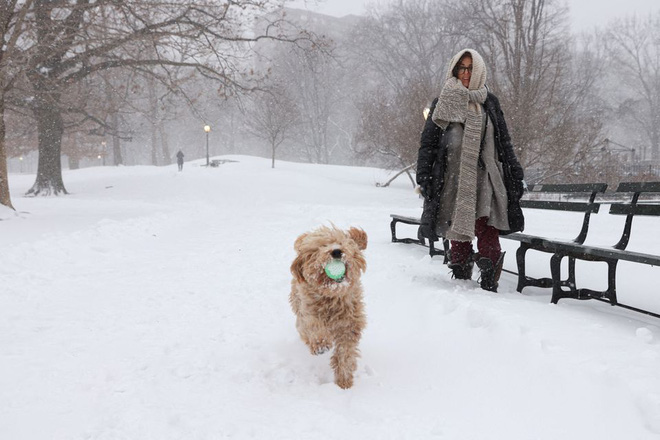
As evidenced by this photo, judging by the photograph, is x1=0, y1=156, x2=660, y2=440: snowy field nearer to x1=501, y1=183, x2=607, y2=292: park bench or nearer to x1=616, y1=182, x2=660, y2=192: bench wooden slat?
x1=501, y1=183, x2=607, y2=292: park bench

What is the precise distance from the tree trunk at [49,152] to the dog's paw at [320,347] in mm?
16223

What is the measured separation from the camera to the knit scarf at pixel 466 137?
4.03 m

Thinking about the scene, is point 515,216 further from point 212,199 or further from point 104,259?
point 212,199

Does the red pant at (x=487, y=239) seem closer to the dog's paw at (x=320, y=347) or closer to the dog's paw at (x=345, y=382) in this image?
the dog's paw at (x=320, y=347)

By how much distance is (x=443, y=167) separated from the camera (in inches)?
166

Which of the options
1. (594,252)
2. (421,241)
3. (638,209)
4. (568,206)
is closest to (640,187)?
(638,209)

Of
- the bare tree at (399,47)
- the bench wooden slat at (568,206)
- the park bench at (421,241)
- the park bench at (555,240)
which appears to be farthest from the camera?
the bare tree at (399,47)

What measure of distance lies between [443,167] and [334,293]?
205 centimetres

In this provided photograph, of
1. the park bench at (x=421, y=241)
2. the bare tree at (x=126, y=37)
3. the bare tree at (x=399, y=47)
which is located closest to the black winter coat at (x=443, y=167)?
the park bench at (x=421, y=241)

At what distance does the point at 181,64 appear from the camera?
13781mm

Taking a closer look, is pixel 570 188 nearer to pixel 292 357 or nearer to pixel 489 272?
pixel 489 272

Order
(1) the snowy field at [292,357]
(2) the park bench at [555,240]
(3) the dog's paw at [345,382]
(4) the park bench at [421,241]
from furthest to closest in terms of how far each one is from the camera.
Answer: (4) the park bench at [421,241] → (2) the park bench at [555,240] → (3) the dog's paw at [345,382] → (1) the snowy field at [292,357]

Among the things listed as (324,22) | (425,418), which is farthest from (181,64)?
(324,22)

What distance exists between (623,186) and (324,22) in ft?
210
